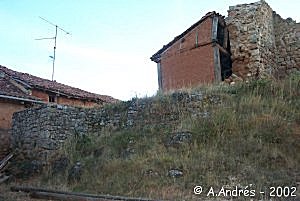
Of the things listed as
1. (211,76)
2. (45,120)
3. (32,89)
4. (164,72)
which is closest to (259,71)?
(211,76)

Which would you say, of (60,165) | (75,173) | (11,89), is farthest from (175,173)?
(11,89)

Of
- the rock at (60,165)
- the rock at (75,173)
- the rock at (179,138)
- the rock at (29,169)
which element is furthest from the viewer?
the rock at (29,169)

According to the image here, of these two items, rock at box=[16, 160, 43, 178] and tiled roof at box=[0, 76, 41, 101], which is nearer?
rock at box=[16, 160, 43, 178]

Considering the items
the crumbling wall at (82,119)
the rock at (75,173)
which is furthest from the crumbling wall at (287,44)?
the rock at (75,173)

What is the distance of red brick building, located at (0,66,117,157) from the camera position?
15.2m

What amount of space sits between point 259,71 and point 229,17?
10.3 ft

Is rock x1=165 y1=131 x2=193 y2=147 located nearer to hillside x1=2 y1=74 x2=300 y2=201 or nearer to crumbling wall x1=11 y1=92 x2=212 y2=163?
hillside x1=2 y1=74 x2=300 y2=201

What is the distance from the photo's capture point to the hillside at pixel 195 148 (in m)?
8.34

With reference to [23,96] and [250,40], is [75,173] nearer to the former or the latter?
[23,96]

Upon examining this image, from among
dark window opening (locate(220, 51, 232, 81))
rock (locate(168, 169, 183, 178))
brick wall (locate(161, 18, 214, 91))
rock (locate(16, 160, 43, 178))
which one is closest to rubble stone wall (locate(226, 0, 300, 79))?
dark window opening (locate(220, 51, 232, 81))

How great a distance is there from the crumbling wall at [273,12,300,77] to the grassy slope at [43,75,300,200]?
4.21 meters

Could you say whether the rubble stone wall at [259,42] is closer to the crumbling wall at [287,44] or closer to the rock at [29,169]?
the crumbling wall at [287,44]

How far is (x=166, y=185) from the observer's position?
8391mm

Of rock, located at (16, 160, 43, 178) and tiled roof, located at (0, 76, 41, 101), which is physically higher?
tiled roof, located at (0, 76, 41, 101)
